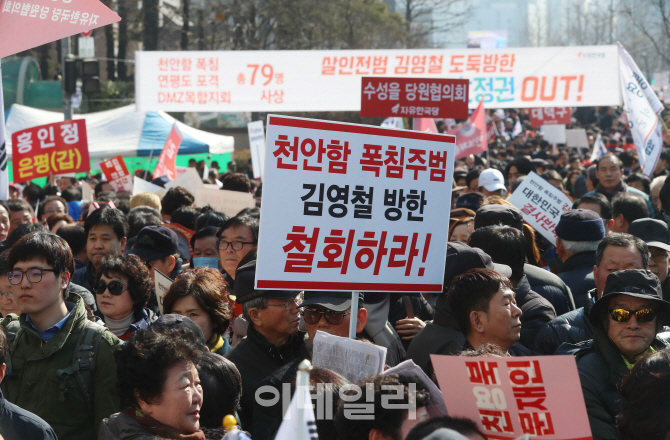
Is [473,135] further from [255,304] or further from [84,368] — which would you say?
[84,368]

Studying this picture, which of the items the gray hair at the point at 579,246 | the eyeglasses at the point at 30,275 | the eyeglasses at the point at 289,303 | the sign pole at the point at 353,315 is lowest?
the gray hair at the point at 579,246

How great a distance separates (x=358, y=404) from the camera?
2477 mm

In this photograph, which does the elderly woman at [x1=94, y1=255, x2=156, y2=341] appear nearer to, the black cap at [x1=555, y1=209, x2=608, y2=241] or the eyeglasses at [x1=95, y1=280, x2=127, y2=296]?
→ the eyeglasses at [x1=95, y1=280, x2=127, y2=296]

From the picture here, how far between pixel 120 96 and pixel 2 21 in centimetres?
2642

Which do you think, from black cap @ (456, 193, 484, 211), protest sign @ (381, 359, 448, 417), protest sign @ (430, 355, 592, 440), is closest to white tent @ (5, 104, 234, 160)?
black cap @ (456, 193, 484, 211)

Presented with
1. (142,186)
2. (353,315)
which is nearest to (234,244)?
(353,315)

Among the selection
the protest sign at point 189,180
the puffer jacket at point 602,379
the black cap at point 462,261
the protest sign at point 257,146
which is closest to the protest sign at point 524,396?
the puffer jacket at point 602,379

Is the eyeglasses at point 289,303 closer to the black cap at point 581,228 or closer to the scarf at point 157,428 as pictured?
the scarf at point 157,428

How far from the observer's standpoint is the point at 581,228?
4.95 meters

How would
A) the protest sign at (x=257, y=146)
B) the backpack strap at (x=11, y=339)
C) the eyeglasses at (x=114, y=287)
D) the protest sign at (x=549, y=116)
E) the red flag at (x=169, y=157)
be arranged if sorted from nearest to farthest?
the backpack strap at (x=11, y=339) < the eyeglasses at (x=114, y=287) < the red flag at (x=169, y=157) < the protest sign at (x=257, y=146) < the protest sign at (x=549, y=116)

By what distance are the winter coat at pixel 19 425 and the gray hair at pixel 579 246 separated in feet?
10.8

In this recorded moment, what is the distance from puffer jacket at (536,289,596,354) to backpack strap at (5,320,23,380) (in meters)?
2.26

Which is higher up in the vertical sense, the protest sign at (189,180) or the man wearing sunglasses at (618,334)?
the man wearing sunglasses at (618,334)

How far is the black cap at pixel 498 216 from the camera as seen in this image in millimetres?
5090
